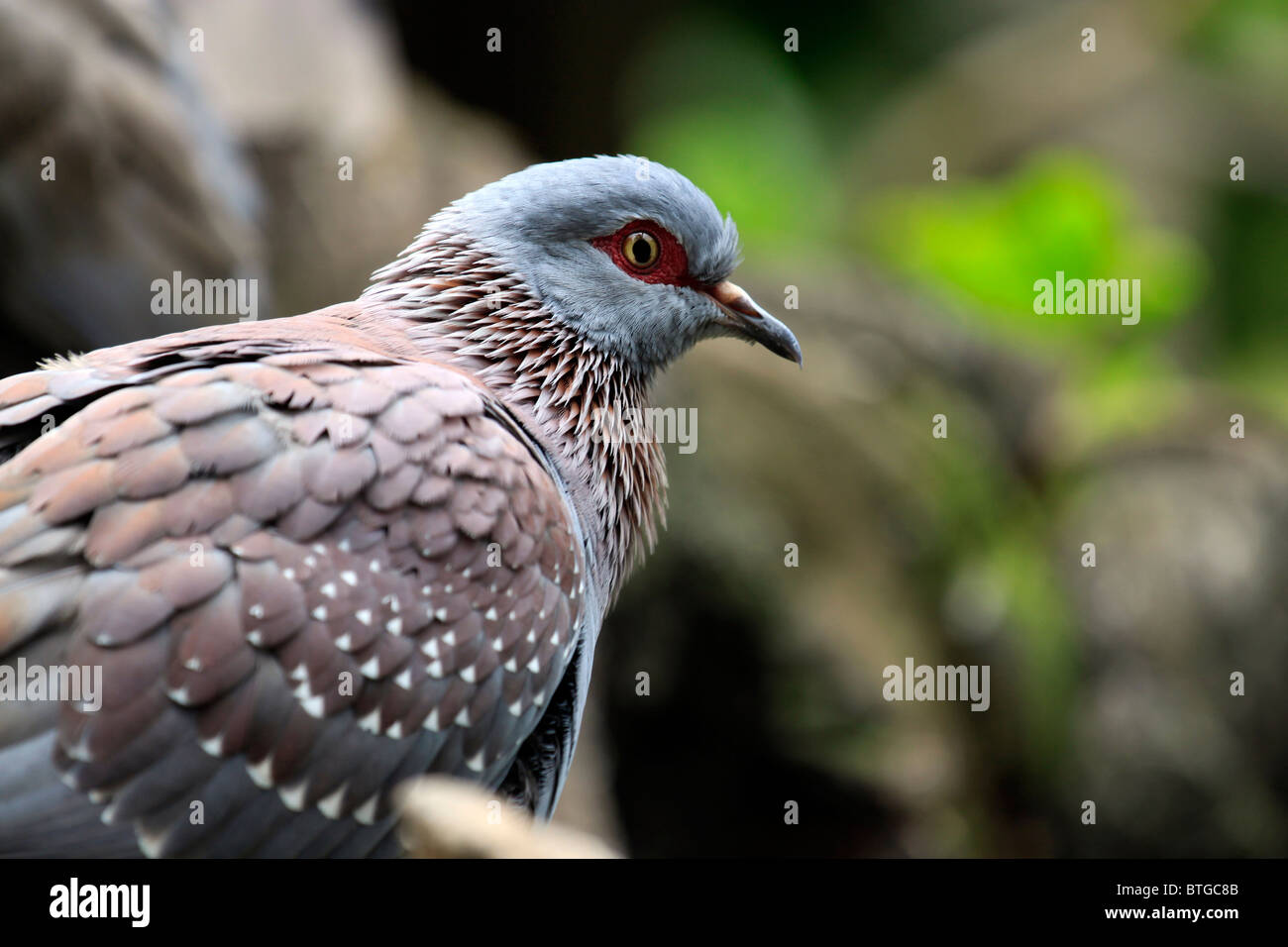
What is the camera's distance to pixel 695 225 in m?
4.26

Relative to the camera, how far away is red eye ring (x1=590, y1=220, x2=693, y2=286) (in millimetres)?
4203

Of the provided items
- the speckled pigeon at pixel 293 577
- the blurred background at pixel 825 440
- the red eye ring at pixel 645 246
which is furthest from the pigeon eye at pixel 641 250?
the blurred background at pixel 825 440

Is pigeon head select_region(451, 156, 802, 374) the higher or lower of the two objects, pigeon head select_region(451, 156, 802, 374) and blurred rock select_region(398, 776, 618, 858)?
the higher

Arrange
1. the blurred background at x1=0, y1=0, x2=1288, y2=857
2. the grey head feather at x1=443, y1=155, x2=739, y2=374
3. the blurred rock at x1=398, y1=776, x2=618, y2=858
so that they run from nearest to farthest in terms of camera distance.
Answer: the blurred rock at x1=398, y1=776, x2=618, y2=858 < the grey head feather at x1=443, y1=155, x2=739, y2=374 < the blurred background at x1=0, y1=0, x2=1288, y2=857

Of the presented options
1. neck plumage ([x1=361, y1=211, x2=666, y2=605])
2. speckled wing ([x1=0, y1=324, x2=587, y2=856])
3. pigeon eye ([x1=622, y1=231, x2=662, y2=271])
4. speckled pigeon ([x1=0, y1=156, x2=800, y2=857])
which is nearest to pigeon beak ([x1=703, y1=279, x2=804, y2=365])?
pigeon eye ([x1=622, y1=231, x2=662, y2=271])

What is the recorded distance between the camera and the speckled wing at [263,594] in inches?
116

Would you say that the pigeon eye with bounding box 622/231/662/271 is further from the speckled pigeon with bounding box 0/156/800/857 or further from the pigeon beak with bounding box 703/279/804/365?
the speckled pigeon with bounding box 0/156/800/857

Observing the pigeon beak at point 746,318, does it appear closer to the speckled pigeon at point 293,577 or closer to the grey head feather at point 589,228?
the grey head feather at point 589,228

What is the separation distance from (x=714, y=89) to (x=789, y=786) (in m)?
7.79

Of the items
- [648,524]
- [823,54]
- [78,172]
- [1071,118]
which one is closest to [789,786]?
[648,524]

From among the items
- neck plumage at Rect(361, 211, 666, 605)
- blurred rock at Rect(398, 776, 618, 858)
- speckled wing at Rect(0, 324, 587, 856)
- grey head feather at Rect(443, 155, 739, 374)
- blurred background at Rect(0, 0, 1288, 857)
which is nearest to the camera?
blurred rock at Rect(398, 776, 618, 858)

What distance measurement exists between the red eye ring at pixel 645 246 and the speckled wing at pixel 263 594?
875 mm

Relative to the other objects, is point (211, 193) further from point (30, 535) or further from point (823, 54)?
point (823, 54)

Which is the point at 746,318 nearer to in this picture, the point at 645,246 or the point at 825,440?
the point at 645,246
